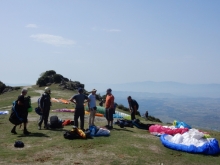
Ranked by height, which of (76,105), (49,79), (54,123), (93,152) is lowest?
(93,152)

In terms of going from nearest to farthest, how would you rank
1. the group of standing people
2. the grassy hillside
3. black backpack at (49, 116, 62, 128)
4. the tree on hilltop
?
the grassy hillside → the group of standing people → black backpack at (49, 116, 62, 128) → the tree on hilltop

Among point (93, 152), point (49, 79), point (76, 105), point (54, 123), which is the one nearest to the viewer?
point (93, 152)

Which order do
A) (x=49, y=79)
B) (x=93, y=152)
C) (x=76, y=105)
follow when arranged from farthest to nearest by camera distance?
(x=49, y=79) → (x=76, y=105) → (x=93, y=152)

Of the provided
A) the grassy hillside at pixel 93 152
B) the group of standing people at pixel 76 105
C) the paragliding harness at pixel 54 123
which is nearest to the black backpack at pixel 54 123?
the paragliding harness at pixel 54 123

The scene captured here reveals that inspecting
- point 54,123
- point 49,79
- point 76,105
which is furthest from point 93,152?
point 49,79

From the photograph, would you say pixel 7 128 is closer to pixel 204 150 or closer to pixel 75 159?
pixel 75 159

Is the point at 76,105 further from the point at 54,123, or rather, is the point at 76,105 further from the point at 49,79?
the point at 49,79

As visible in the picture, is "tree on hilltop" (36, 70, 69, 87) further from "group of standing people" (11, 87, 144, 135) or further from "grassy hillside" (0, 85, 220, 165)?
"grassy hillside" (0, 85, 220, 165)

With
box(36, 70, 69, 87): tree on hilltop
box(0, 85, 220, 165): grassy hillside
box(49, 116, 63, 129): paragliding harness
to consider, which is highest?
box(36, 70, 69, 87): tree on hilltop

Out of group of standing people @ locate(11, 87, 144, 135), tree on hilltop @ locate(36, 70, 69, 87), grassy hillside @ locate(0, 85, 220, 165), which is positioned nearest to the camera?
grassy hillside @ locate(0, 85, 220, 165)

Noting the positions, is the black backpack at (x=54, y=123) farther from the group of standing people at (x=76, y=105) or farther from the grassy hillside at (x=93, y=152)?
the grassy hillside at (x=93, y=152)

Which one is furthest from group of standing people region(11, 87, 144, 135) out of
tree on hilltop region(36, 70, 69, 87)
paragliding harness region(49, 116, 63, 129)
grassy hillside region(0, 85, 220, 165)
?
tree on hilltop region(36, 70, 69, 87)

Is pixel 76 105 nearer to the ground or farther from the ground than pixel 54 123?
farther from the ground

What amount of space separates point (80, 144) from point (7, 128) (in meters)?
7.48
